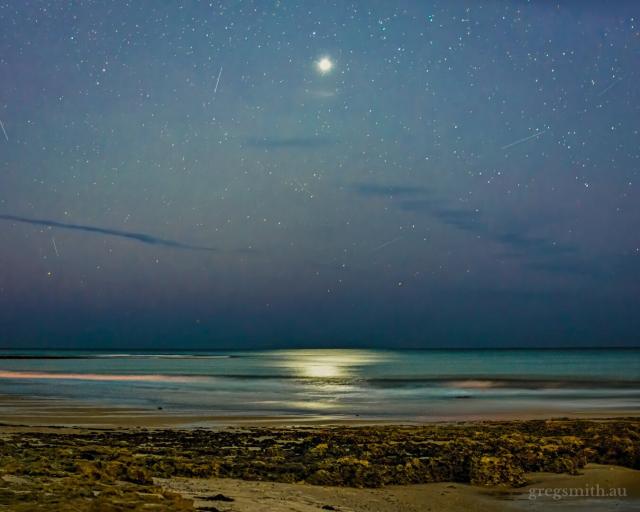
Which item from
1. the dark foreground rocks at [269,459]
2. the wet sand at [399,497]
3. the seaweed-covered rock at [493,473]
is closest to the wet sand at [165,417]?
the dark foreground rocks at [269,459]

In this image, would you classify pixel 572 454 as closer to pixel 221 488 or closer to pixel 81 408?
pixel 221 488

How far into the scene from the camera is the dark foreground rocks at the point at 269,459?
11.2m

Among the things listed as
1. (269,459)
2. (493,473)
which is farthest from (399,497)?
(269,459)

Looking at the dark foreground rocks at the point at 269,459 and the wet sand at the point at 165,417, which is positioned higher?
the dark foreground rocks at the point at 269,459

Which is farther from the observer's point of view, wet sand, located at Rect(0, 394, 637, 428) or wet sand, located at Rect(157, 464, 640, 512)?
wet sand, located at Rect(0, 394, 637, 428)

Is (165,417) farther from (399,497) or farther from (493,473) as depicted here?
(399,497)

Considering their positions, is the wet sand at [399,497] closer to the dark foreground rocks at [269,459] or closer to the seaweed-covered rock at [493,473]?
the seaweed-covered rock at [493,473]

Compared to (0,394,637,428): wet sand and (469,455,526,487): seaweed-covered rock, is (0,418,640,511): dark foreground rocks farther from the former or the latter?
(0,394,637,428): wet sand

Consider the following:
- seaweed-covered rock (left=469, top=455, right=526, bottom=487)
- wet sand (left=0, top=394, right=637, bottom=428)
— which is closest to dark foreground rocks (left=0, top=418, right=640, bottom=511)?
seaweed-covered rock (left=469, top=455, right=526, bottom=487)

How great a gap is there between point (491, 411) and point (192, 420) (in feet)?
50.9

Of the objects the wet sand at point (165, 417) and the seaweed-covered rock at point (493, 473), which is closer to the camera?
the seaweed-covered rock at point (493, 473)

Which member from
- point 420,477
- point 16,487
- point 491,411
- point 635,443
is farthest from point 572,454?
point 491,411

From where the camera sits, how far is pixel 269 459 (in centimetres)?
1712

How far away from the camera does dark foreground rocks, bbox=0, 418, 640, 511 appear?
11.2 meters
